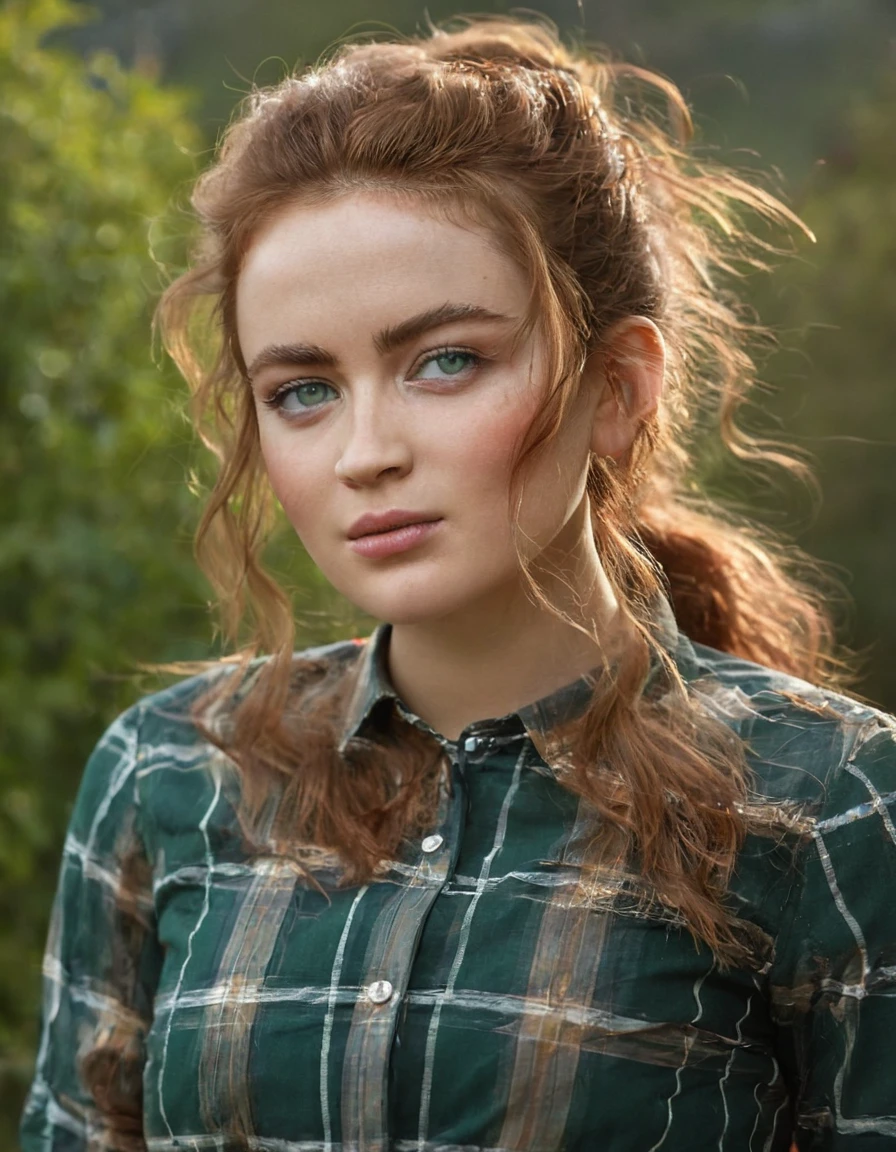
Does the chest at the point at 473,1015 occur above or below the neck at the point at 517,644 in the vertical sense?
below

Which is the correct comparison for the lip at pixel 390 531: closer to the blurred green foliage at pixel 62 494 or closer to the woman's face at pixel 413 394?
the woman's face at pixel 413 394

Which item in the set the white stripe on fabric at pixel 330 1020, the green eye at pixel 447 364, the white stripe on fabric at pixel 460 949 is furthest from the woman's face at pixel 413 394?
the white stripe on fabric at pixel 330 1020

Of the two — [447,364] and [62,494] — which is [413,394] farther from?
[62,494]

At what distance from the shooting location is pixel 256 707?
2.04 metres

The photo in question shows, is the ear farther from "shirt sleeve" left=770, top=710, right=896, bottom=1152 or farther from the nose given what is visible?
"shirt sleeve" left=770, top=710, right=896, bottom=1152

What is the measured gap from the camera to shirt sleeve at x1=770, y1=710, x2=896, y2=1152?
5.40 ft

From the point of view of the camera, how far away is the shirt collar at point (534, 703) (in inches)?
71.1

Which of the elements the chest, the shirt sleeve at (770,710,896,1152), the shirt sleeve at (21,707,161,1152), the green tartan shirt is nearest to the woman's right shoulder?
the shirt sleeve at (21,707,161,1152)

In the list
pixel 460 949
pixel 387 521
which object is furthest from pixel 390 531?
pixel 460 949

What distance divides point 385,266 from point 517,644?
51 centimetres

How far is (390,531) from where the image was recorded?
1.69 m

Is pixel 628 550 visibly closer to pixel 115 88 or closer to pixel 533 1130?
pixel 533 1130

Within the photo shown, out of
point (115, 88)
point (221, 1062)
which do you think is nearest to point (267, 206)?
point (221, 1062)

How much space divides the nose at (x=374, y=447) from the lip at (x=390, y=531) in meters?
0.04
